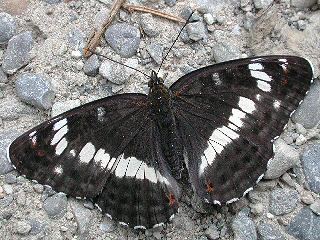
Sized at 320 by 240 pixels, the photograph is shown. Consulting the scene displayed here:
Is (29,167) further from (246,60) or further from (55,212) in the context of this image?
(246,60)

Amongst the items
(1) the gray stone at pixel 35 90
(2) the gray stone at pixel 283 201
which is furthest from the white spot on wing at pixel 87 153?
(2) the gray stone at pixel 283 201

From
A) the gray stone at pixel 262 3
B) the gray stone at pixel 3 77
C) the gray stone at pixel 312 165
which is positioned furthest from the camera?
the gray stone at pixel 262 3

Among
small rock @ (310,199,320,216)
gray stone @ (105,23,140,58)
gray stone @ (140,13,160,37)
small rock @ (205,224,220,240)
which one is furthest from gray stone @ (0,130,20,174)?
small rock @ (310,199,320,216)

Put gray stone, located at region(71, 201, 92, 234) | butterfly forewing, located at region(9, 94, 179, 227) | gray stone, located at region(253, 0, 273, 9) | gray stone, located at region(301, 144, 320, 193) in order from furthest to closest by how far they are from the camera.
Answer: gray stone, located at region(253, 0, 273, 9) → gray stone, located at region(301, 144, 320, 193) → gray stone, located at region(71, 201, 92, 234) → butterfly forewing, located at region(9, 94, 179, 227)

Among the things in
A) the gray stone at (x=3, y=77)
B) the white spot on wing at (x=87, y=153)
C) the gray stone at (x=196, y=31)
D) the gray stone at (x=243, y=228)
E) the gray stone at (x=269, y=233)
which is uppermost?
the gray stone at (x=196, y=31)

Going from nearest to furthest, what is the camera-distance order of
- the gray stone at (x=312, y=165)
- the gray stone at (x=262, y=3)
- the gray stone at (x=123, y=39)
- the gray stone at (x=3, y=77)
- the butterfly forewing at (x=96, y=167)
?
the butterfly forewing at (x=96, y=167), the gray stone at (x=312, y=165), the gray stone at (x=3, y=77), the gray stone at (x=123, y=39), the gray stone at (x=262, y=3)

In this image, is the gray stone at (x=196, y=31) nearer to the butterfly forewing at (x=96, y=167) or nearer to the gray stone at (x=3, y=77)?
the butterfly forewing at (x=96, y=167)

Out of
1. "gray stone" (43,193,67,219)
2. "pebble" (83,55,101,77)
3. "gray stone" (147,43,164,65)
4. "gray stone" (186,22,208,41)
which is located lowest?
"gray stone" (43,193,67,219)

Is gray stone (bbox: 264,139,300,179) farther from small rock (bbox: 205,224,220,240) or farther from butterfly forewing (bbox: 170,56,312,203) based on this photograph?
small rock (bbox: 205,224,220,240)
